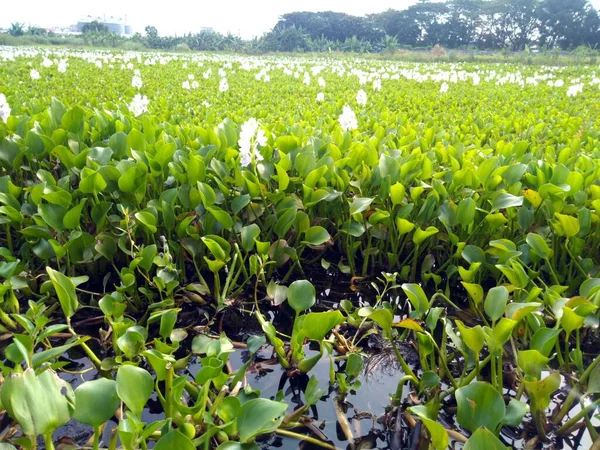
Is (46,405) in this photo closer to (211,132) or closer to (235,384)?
(235,384)

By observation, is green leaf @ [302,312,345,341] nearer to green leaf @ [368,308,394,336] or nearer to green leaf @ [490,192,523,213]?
green leaf @ [368,308,394,336]

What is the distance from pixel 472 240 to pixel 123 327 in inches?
57.7

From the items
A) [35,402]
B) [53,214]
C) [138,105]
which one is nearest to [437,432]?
[35,402]

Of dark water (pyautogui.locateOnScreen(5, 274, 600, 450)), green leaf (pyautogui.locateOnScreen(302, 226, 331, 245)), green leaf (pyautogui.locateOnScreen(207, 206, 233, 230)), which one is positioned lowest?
dark water (pyautogui.locateOnScreen(5, 274, 600, 450))

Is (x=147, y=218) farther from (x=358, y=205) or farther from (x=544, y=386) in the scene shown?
(x=544, y=386)

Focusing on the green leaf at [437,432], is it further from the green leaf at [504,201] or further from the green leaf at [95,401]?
the green leaf at [504,201]

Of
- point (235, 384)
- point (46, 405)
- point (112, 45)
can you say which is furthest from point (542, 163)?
point (112, 45)

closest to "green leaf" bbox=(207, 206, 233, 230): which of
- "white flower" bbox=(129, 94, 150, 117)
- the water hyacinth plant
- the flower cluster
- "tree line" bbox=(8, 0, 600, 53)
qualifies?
the water hyacinth plant

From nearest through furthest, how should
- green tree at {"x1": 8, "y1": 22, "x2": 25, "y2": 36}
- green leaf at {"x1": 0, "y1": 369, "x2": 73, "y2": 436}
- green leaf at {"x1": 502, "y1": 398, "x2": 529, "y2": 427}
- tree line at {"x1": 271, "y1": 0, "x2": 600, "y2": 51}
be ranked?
green leaf at {"x1": 0, "y1": 369, "x2": 73, "y2": 436} → green leaf at {"x1": 502, "y1": 398, "x2": 529, "y2": 427} → green tree at {"x1": 8, "y1": 22, "x2": 25, "y2": 36} → tree line at {"x1": 271, "y1": 0, "x2": 600, "y2": 51}

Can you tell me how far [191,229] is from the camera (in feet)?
6.32

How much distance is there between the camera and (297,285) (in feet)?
5.14

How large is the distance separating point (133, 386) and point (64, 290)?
0.48 meters

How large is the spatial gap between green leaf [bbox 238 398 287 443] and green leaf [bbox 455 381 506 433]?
0.39 m

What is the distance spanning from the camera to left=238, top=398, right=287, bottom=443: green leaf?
105cm
